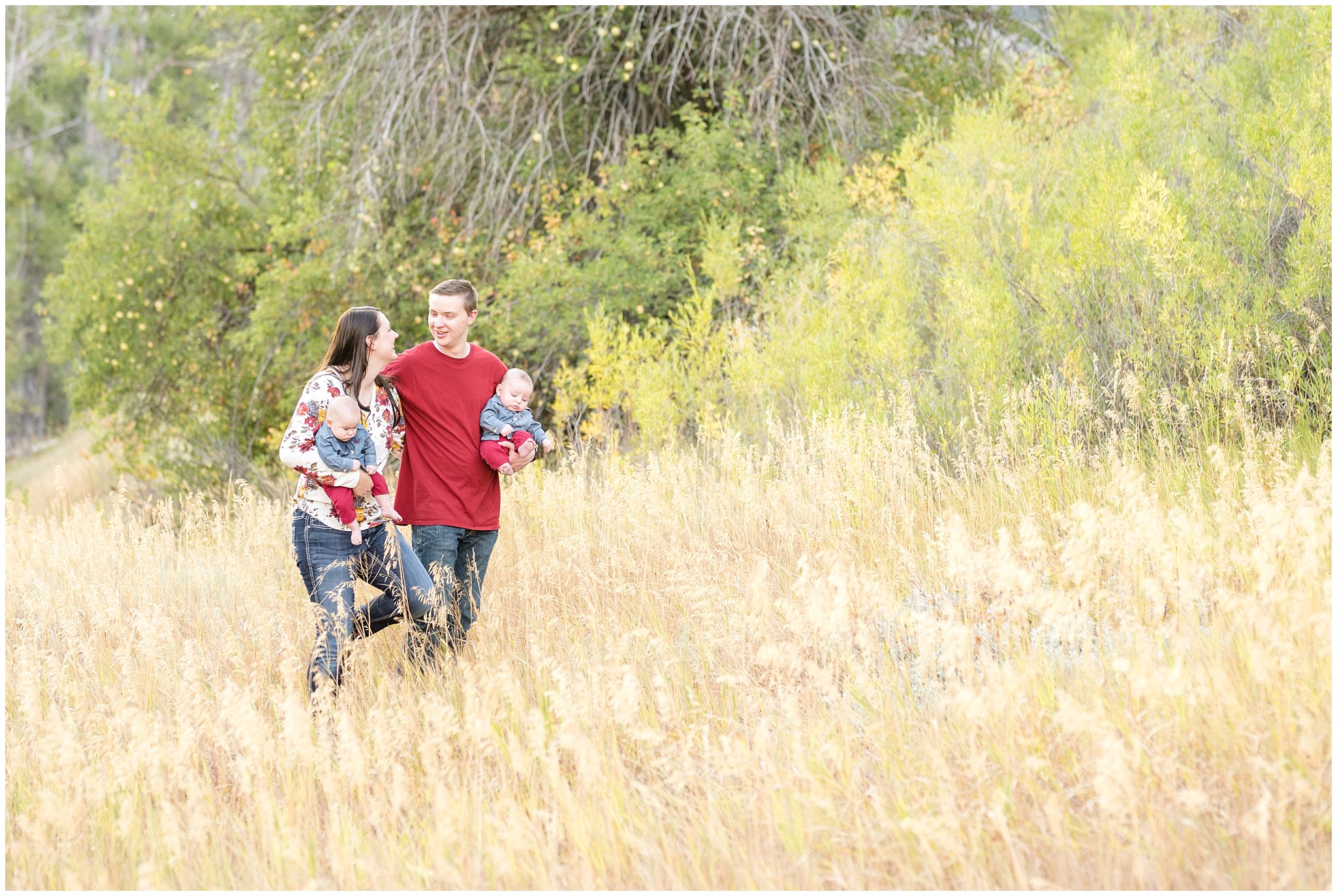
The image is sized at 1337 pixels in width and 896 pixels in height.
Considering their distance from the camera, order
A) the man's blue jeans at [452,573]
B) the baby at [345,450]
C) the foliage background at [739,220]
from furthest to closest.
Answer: the foliage background at [739,220]
the man's blue jeans at [452,573]
the baby at [345,450]

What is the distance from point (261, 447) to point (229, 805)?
849 centimetres

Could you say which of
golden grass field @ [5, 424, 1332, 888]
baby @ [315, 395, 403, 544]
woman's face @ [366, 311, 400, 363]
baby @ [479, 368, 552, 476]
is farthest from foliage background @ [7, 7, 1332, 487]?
baby @ [315, 395, 403, 544]

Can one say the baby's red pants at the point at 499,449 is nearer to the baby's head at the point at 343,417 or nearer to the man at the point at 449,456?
the man at the point at 449,456

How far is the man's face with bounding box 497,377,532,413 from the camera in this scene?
12.5 ft

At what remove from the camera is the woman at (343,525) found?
11.1 ft

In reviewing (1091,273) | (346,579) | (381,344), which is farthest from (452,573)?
(1091,273)

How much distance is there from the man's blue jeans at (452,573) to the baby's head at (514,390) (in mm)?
494

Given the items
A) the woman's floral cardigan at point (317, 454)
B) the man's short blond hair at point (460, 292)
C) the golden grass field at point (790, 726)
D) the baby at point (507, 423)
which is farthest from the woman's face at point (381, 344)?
the golden grass field at point (790, 726)

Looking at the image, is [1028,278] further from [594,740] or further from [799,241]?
[594,740]

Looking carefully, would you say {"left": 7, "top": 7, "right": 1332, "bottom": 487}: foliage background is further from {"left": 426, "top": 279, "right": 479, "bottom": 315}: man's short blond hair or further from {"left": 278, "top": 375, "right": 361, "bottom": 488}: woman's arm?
{"left": 278, "top": 375, "right": 361, "bottom": 488}: woman's arm

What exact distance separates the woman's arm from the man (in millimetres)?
400

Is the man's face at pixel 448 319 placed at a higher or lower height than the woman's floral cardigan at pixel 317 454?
higher

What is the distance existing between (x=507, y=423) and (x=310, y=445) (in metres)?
0.73

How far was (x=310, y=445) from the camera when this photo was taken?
3.40 m
